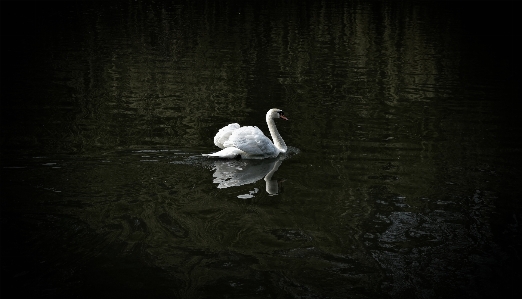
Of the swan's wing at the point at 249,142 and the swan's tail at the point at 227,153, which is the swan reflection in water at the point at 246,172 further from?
the swan's wing at the point at 249,142

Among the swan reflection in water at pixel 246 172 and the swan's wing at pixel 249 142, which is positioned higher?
the swan's wing at pixel 249 142

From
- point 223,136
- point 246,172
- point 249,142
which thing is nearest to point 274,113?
point 223,136

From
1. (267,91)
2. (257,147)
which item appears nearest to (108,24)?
(267,91)

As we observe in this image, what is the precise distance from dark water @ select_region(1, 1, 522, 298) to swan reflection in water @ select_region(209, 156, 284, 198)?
0.05 metres

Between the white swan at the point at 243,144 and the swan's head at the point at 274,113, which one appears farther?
the swan's head at the point at 274,113

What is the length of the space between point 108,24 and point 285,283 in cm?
3479

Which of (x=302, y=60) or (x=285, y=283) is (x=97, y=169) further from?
(x=302, y=60)

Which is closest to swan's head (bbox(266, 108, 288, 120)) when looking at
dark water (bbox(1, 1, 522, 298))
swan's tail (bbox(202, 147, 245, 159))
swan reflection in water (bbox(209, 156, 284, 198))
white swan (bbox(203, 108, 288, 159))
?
dark water (bbox(1, 1, 522, 298))

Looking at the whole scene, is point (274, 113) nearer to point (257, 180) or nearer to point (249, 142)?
point (249, 142)

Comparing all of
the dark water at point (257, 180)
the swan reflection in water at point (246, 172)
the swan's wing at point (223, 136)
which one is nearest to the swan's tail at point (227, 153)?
the swan reflection in water at point (246, 172)

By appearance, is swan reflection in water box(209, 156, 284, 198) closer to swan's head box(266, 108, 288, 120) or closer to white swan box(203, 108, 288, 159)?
white swan box(203, 108, 288, 159)

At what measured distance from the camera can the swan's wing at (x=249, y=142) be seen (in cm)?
1267

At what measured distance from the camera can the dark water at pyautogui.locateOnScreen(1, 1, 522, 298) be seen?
320 inches

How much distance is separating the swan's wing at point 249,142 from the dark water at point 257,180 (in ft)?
0.89
